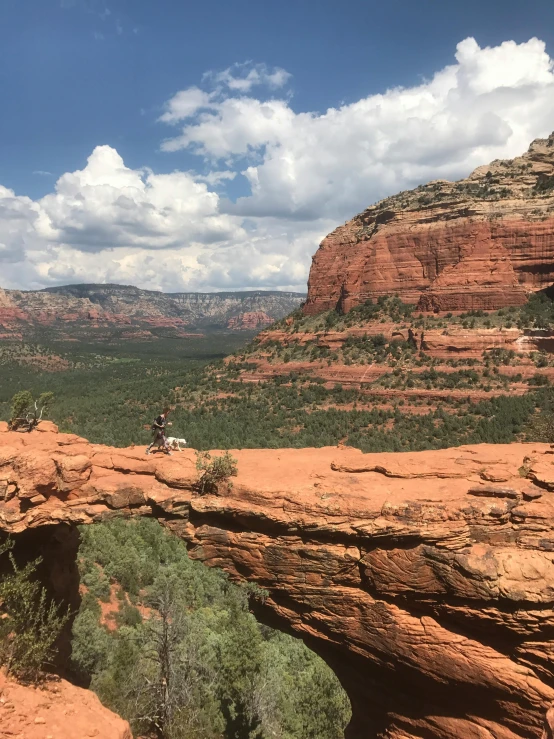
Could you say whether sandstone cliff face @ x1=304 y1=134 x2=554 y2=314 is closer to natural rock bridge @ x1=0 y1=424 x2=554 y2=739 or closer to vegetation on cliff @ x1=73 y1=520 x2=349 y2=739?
vegetation on cliff @ x1=73 y1=520 x2=349 y2=739

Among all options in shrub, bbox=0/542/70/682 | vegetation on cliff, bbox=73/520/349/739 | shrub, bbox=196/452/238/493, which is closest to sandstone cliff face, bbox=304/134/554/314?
vegetation on cliff, bbox=73/520/349/739

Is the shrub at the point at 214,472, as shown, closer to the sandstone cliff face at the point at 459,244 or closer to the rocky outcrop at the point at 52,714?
the rocky outcrop at the point at 52,714

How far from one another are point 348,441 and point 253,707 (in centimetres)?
3015

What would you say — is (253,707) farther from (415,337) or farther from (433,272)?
(433,272)

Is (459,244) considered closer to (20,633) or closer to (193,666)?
(193,666)

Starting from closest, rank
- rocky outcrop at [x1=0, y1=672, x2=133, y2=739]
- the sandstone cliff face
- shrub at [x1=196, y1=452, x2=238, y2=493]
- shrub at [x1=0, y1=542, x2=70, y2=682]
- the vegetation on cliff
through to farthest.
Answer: rocky outcrop at [x1=0, y1=672, x2=133, y2=739] < shrub at [x1=0, y1=542, x2=70, y2=682] < shrub at [x1=196, y1=452, x2=238, y2=493] < the vegetation on cliff < the sandstone cliff face

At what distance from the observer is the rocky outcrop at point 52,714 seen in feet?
23.8

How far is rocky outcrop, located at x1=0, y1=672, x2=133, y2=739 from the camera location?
23.8 feet

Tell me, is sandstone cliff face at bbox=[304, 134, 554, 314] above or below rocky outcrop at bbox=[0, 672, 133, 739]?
above

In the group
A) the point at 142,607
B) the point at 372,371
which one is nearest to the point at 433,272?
the point at 372,371

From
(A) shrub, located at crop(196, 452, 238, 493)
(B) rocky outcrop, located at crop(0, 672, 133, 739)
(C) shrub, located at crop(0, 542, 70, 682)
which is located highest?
(A) shrub, located at crop(196, 452, 238, 493)

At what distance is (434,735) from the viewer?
8.80 metres

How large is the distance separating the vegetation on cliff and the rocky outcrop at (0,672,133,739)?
10.4 ft

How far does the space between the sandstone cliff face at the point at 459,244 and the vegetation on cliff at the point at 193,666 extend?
54711 mm
